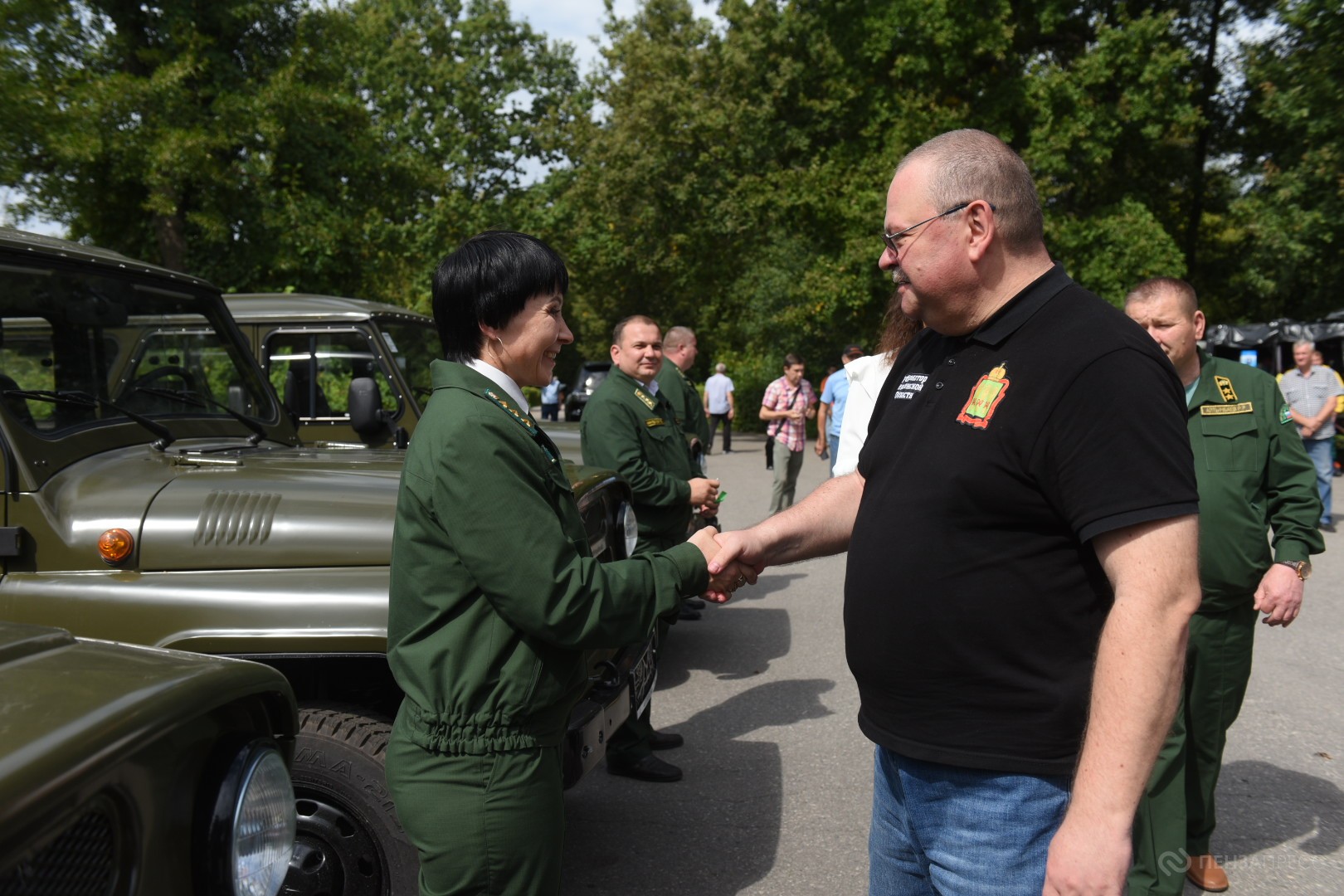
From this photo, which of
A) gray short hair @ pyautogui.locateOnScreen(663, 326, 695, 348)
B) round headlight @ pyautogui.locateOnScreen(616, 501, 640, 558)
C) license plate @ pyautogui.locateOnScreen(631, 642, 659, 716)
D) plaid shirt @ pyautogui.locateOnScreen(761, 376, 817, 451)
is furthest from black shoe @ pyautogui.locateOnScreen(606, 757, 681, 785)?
plaid shirt @ pyautogui.locateOnScreen(761, 376, 817, 451)

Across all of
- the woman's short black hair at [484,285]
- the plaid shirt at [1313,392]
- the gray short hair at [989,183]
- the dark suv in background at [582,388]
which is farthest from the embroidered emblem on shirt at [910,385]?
the dark suv in background at [582,388]

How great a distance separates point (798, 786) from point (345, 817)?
218 cm

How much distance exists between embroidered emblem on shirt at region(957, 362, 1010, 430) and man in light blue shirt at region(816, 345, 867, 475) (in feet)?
25.9

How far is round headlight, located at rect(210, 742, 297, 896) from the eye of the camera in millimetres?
1476

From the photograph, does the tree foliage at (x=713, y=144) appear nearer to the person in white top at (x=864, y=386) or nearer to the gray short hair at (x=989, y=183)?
the person in white top at (x=864, y=386)

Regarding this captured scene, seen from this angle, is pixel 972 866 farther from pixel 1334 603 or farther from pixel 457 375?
pixel 1334 603

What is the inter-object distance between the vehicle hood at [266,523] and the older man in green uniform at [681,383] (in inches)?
172

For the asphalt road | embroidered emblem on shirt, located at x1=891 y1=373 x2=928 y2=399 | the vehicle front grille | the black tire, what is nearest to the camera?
the vehicle front grille

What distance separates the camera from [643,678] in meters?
3.75

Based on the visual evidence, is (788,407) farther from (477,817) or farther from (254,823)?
(254,823)

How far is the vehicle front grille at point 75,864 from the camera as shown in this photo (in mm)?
1153

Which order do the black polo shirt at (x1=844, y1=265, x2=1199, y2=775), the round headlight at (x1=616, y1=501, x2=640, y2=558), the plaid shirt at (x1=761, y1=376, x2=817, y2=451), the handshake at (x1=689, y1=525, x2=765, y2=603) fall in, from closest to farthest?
the black polo shirt at (x1=844, y1=265, x2=1199, y2=775), the handshake at (x1=689, y1=525, x2=765, y2=603), the round headlight at (x1=616, y1=501, x2=640, y2=558), the plaid shirt at (x1=761, y1=376, x2=817, y2=451)

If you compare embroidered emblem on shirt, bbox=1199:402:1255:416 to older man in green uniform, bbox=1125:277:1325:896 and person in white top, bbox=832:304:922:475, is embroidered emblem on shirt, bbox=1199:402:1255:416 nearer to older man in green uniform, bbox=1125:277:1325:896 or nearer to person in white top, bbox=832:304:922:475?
older man in green uniform, bbox=1125:277:1325:896

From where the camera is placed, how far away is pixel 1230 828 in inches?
161
